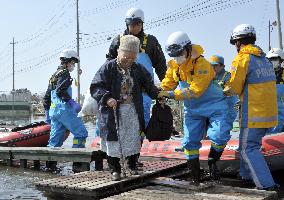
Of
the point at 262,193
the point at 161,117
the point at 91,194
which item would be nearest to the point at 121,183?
the point at 91,194

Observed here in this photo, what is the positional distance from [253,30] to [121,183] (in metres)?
2.46

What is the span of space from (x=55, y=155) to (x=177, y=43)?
162 inches

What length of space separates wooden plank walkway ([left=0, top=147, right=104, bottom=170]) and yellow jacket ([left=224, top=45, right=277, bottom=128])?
2973 millimetres

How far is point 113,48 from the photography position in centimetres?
630

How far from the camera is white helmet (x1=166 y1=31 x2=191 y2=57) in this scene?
213 inches

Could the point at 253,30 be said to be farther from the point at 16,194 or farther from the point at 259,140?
the point at 16,194

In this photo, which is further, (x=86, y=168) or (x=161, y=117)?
(x=86, y=168)

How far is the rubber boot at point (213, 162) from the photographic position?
6509mm

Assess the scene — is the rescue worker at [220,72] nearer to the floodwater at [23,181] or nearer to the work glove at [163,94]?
the floodwater at [23,181]

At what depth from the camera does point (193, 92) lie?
17.4 feet

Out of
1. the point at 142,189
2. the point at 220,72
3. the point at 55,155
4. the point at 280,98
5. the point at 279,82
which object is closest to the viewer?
the point at 142,189

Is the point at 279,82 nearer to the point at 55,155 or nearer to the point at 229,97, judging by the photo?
the point at 229,97

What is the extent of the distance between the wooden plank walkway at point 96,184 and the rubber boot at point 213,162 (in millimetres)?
720

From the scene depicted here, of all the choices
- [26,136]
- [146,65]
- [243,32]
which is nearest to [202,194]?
[243,32]
